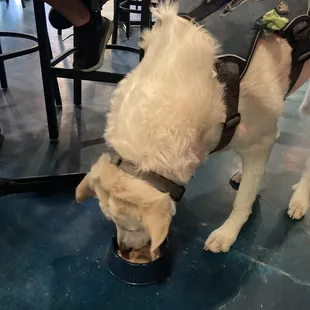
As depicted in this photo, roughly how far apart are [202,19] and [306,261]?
3.52ft

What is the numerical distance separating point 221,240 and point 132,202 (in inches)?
26.7

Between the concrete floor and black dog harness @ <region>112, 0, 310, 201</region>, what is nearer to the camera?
black dog harness @ <region>112, 0, 310, 201</region>

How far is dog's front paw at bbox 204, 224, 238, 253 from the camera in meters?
1.70

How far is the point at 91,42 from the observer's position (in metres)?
2.01

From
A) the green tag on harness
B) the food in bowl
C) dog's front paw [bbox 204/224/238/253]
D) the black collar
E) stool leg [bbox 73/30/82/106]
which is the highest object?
the green tag on harness

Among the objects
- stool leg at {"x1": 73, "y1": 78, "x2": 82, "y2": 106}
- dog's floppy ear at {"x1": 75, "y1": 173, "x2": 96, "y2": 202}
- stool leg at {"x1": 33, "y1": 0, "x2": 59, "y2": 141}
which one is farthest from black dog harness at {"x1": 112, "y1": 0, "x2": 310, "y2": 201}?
stool leg at {"x1": 73, "y1": 78, "x2": 82, "y2": 106}

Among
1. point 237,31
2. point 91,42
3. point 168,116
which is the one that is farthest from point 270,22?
point 91,42

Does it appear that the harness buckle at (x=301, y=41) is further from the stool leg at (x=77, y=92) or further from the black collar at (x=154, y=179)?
the stool leg at (x=77, y=92)

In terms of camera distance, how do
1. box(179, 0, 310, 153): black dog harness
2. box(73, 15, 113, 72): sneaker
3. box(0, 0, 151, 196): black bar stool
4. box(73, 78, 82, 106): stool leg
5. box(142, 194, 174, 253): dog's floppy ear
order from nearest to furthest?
box(142, 194, 174, 253): dog's floppy ear < box(179, 0, 310, 153): black dog harness < box(0, 0, 151, 196): black bar stool < box(73, 15, 113, 72): sneaker < box(73, 78, 82, 106): stool leg

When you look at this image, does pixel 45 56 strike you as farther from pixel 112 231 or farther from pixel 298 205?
pixel 298 205

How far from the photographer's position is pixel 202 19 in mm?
1475

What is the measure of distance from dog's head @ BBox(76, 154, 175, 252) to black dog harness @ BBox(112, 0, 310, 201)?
1.2 inches

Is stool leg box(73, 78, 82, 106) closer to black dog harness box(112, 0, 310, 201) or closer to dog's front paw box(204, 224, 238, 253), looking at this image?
black dog harness box(112, 0, 310, 201)

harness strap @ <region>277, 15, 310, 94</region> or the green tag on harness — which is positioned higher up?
the green tag on harness
